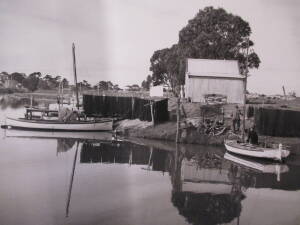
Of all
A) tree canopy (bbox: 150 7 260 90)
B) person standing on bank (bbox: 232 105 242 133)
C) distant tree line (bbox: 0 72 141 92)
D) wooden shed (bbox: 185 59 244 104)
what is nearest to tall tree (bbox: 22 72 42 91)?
distant tree line (bbox: 0 72 141 92)

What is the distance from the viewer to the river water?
26.0 feet

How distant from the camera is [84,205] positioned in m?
8.35

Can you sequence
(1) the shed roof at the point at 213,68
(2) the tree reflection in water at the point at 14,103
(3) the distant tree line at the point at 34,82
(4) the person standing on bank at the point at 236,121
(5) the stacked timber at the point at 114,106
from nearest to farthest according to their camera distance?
(4) the person standing on bank at the point at 236,121 < (5) the stacked timber at the point at 114,106 < (1) the shed roof at the point at 213,68 < (2) the tree reflection in water at the point at 14,103 < (3) the distant tree line at the point at 34,82

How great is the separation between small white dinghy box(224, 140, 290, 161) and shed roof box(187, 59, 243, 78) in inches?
364

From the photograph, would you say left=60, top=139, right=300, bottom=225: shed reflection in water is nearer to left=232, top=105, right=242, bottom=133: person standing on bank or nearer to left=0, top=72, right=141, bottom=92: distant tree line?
left=232, top=105, right=242, bottom=133: person standing on bank

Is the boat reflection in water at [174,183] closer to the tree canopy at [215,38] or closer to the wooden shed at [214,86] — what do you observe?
the wooden shed at [214,86]

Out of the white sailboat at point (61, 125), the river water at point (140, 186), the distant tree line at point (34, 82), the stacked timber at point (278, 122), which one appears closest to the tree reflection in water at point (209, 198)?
the river water at point (140, 186)

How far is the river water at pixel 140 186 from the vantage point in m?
7.92

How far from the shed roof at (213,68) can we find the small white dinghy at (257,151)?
9245 mm

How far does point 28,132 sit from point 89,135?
340 cm

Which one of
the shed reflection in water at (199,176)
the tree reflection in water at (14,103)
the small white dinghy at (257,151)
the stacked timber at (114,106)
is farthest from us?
the tree reflection in water at (14,103)

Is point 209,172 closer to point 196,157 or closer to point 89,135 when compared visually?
point 196,157

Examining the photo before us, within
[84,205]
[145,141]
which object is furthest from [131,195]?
[145,141]

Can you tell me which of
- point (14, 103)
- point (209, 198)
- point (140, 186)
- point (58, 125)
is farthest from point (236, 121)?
point (14, 103)
